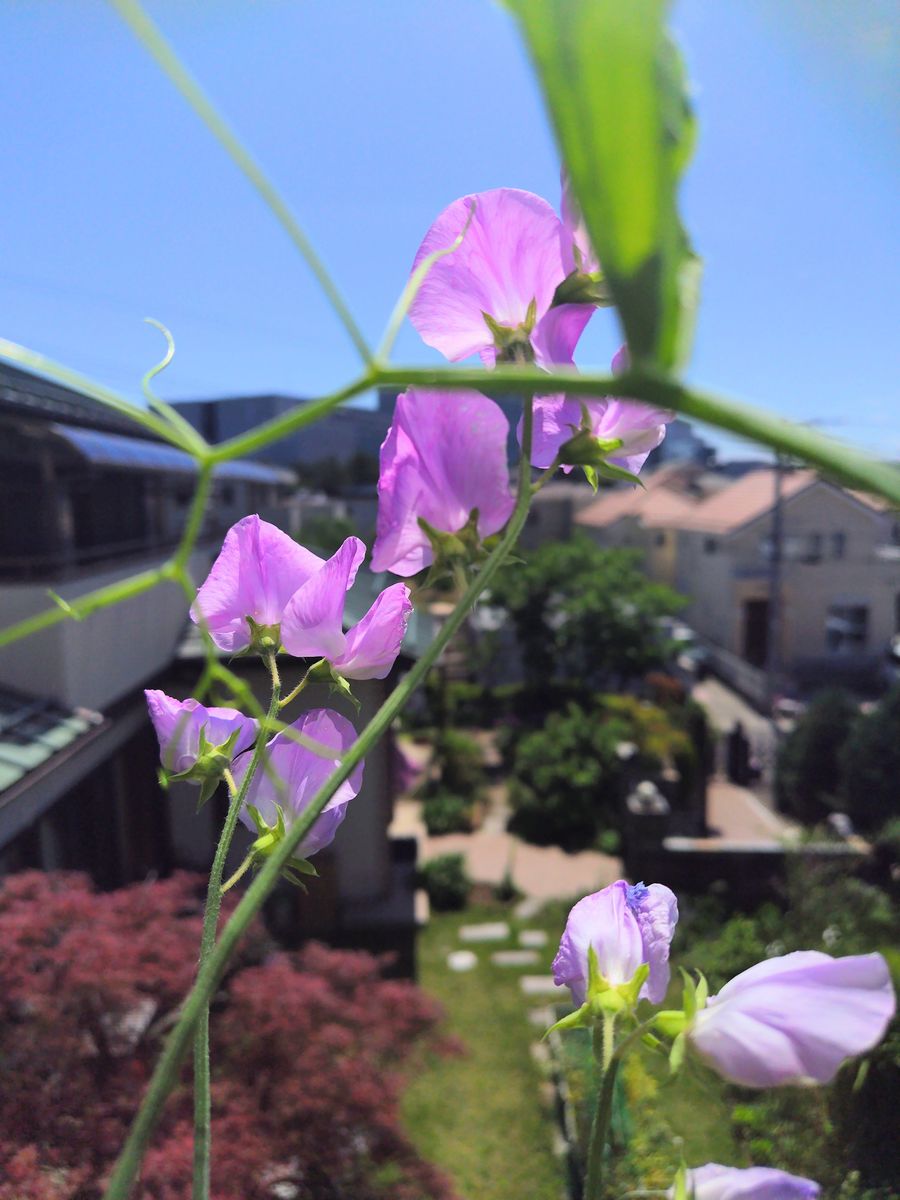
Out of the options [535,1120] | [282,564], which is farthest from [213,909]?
[535,1120]

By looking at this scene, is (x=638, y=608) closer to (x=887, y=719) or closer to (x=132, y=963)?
(x=887, y=719)

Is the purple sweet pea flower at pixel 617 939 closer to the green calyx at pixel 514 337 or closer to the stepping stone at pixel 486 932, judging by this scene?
the green calyx at pixel 514 337

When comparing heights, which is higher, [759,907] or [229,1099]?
[229,1099]

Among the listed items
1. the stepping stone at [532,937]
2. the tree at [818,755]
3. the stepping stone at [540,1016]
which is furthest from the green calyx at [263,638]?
the tree at [818,755]

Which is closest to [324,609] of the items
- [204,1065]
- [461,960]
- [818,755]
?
[204,1065]

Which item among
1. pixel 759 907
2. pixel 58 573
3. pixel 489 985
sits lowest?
pixel 489 985

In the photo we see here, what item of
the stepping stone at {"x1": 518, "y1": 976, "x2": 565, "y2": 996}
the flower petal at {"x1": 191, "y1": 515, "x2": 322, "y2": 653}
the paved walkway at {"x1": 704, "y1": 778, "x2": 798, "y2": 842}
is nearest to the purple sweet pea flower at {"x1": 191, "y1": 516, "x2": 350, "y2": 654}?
the flower petal at {"x1": 191, "y1": 515, "x2": 322, "y2": 653}
